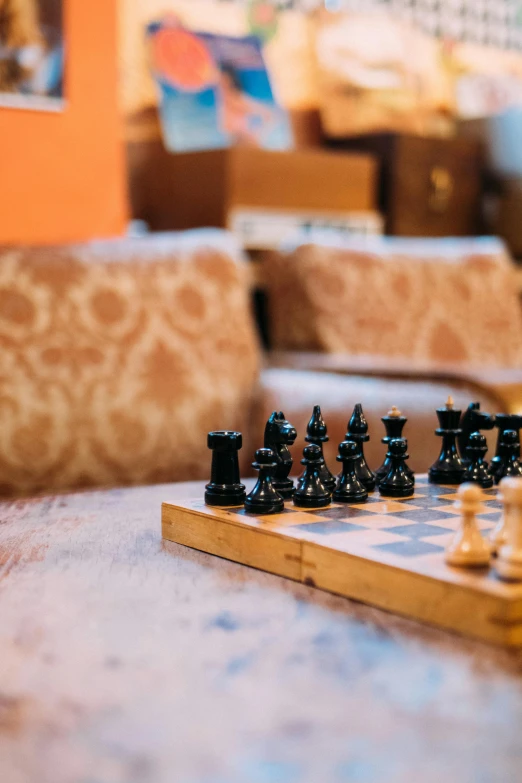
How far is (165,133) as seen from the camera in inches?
147

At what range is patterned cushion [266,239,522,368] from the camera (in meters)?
2.93

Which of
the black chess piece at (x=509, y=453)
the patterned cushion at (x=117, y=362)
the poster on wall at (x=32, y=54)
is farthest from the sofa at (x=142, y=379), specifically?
the poster on wall at (x=32, y=54)

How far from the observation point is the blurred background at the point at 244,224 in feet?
7.39

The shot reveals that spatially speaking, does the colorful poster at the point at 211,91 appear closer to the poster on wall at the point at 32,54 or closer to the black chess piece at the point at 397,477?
the poster on wall at the point at 32,54

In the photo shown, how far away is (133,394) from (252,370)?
389 mm

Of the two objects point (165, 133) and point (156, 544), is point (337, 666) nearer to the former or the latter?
point (156, 544)

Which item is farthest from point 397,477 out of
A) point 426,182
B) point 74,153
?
point 426,182

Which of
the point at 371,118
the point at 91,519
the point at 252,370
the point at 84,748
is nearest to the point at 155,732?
the point at 84,748

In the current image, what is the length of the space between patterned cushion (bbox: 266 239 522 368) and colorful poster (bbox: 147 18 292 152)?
901 millimetres

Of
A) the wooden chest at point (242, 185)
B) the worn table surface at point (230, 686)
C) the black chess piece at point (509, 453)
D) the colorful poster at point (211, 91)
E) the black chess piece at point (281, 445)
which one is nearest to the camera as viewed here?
the worn table surface at point (230, 686)

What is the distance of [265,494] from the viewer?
3.47 feet

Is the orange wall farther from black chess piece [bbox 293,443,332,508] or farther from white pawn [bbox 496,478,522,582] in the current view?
white pawn [bbox 496,478,522,582]

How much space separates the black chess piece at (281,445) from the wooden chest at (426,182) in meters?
3.05

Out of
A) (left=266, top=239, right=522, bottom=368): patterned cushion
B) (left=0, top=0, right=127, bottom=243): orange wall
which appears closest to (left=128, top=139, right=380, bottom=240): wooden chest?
(left=0, top=0, right=127, bottom=243): orange wall
